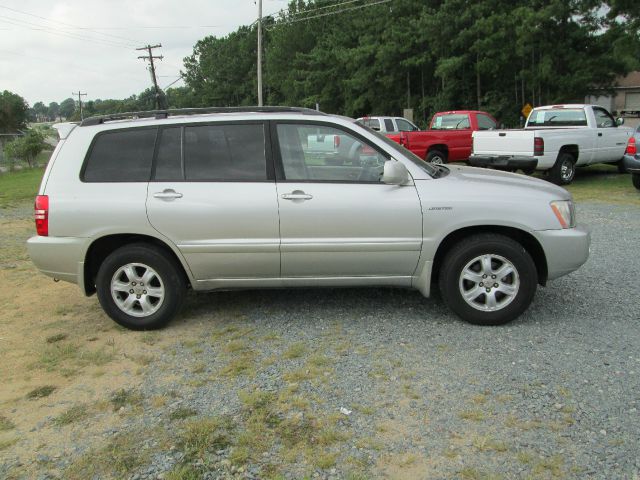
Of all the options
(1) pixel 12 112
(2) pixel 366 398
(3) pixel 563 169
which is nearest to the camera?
(2) pixel 366 398

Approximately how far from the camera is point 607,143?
1347 cm

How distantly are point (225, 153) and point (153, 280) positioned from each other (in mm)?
1215

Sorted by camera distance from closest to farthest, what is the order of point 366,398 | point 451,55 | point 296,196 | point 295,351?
point 366,398, point 295,351, point 296,196, point 451,55

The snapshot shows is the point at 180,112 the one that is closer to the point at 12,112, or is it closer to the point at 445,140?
the point at 445,140

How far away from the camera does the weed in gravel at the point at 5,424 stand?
3316 millimetres

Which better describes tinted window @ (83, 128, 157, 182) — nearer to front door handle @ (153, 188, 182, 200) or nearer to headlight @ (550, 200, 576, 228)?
front door handle @ (153, 188, 182, 200)

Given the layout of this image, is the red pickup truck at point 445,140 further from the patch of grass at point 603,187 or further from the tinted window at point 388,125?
the patch of grass at point 603,187

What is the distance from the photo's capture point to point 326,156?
15.1 ft

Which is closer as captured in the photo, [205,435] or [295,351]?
[205,435]

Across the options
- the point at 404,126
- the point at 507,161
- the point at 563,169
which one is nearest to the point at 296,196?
the point at 507,161

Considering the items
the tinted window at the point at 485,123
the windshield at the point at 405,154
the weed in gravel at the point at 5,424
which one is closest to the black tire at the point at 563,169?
the tinted window at the point at 485,123

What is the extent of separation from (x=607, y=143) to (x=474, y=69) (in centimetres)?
1877

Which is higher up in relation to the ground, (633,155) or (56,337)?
(633,155)

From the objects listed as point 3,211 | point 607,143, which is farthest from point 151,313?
point 607,143
